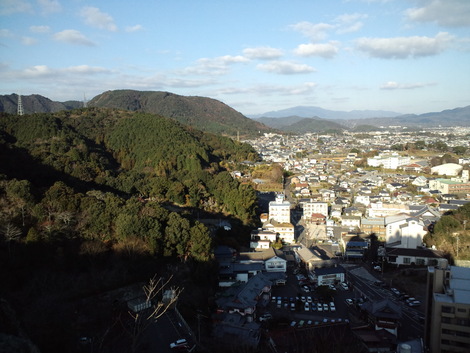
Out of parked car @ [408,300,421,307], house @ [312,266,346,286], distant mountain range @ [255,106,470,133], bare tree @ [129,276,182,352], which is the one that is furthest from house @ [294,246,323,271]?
distant mountain range @ [255,106,470,133]

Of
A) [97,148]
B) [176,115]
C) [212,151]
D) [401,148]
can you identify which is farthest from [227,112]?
[97,148]

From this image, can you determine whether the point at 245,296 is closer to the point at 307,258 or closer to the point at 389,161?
the point at 307,258

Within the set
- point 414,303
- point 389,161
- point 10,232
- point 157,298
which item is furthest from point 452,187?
point 10,232

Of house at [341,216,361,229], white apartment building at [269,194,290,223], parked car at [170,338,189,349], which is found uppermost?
white apartment building at [269,194,290,223]

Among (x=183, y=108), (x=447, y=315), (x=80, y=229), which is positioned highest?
(x=183, y=108)

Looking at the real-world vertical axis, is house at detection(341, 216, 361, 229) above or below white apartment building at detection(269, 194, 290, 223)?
below

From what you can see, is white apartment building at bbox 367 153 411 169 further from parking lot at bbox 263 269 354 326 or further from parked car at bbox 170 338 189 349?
parked car at bbox 170 338 189 349

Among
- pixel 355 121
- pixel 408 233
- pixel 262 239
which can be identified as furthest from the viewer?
pixel 355 121
